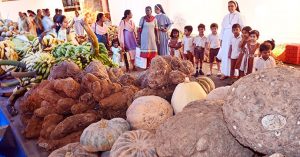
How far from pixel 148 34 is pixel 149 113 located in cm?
448

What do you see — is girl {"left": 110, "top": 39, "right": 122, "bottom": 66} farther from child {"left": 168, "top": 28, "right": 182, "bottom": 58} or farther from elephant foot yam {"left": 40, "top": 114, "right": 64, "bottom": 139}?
elephant foot yam {"left": 40, "top": 114, "right": 64, "bottom": 139}

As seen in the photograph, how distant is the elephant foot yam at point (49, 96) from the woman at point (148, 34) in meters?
4.05

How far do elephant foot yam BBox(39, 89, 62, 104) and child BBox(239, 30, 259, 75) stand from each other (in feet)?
10.5

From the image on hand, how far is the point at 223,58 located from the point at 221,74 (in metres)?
0.46

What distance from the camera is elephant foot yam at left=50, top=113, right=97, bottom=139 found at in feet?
4.76

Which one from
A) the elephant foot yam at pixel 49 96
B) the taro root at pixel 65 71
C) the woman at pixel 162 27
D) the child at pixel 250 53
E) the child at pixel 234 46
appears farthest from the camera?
the woman at pixel 162 27

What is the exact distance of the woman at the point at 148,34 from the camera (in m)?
5.59

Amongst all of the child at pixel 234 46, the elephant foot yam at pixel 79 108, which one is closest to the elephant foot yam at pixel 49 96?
the elephant foot yam at pixel 79 108

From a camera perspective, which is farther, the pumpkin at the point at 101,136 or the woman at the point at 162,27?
the woman at the point at 162,27

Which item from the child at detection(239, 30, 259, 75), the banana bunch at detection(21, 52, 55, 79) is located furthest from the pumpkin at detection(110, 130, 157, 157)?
the child at detection(239, 30, 259, 75)

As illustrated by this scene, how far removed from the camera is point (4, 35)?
222 inches

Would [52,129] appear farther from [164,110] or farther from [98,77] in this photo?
[164,110]

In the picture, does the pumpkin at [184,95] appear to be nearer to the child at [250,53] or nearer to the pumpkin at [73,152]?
the pumpkin at [73,152]

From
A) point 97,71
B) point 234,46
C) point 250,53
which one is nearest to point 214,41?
point 234,46
